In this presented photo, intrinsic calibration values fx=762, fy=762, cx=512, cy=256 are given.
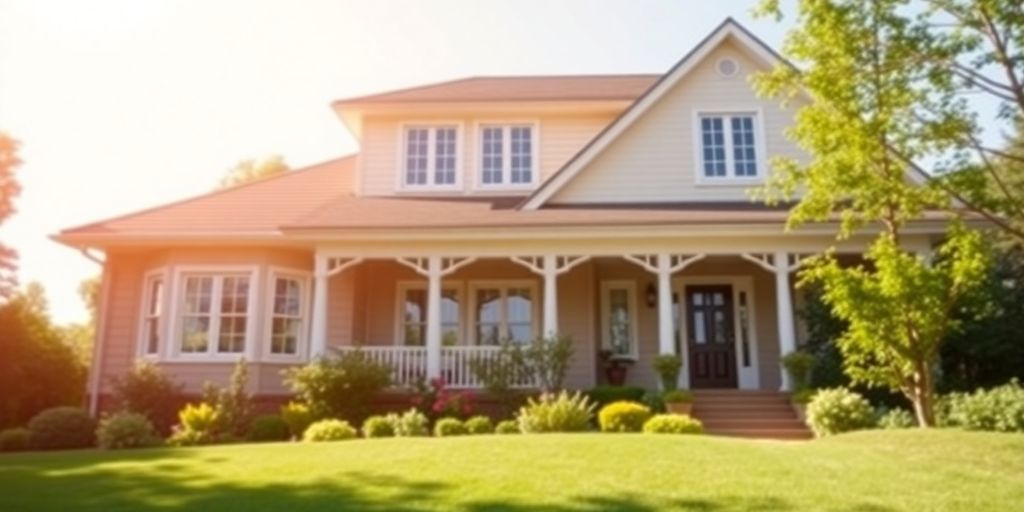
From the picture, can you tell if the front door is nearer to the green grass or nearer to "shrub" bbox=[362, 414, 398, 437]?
the green grass

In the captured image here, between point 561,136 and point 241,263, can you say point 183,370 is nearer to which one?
point 241,263

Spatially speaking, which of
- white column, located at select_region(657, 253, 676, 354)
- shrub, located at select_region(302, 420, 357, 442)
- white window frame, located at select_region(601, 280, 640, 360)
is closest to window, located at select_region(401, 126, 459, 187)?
white window frame, located at select_region(601, 280, 640, 360)

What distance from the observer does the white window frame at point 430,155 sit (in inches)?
747

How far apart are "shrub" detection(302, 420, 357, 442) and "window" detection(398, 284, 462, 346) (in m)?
5.24

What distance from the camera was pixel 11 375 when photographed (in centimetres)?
2080

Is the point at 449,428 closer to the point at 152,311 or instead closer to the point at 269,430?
the point at 269,430

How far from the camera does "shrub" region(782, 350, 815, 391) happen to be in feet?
45.9

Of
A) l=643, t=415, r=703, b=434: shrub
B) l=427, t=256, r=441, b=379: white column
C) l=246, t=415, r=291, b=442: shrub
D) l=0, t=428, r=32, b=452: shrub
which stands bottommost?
l=0, t=428, r=32, b=452: shrub

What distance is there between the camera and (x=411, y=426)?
42.2 ft

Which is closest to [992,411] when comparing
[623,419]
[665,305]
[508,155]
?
[623,419]

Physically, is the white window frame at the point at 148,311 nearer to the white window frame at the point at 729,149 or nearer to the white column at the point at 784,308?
the white window frame at the point at 729,149

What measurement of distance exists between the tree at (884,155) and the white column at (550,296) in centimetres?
549

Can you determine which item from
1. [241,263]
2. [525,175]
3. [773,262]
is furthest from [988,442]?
[241,263]

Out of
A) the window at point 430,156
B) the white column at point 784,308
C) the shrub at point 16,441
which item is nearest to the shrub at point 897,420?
the white column at point 784,308
